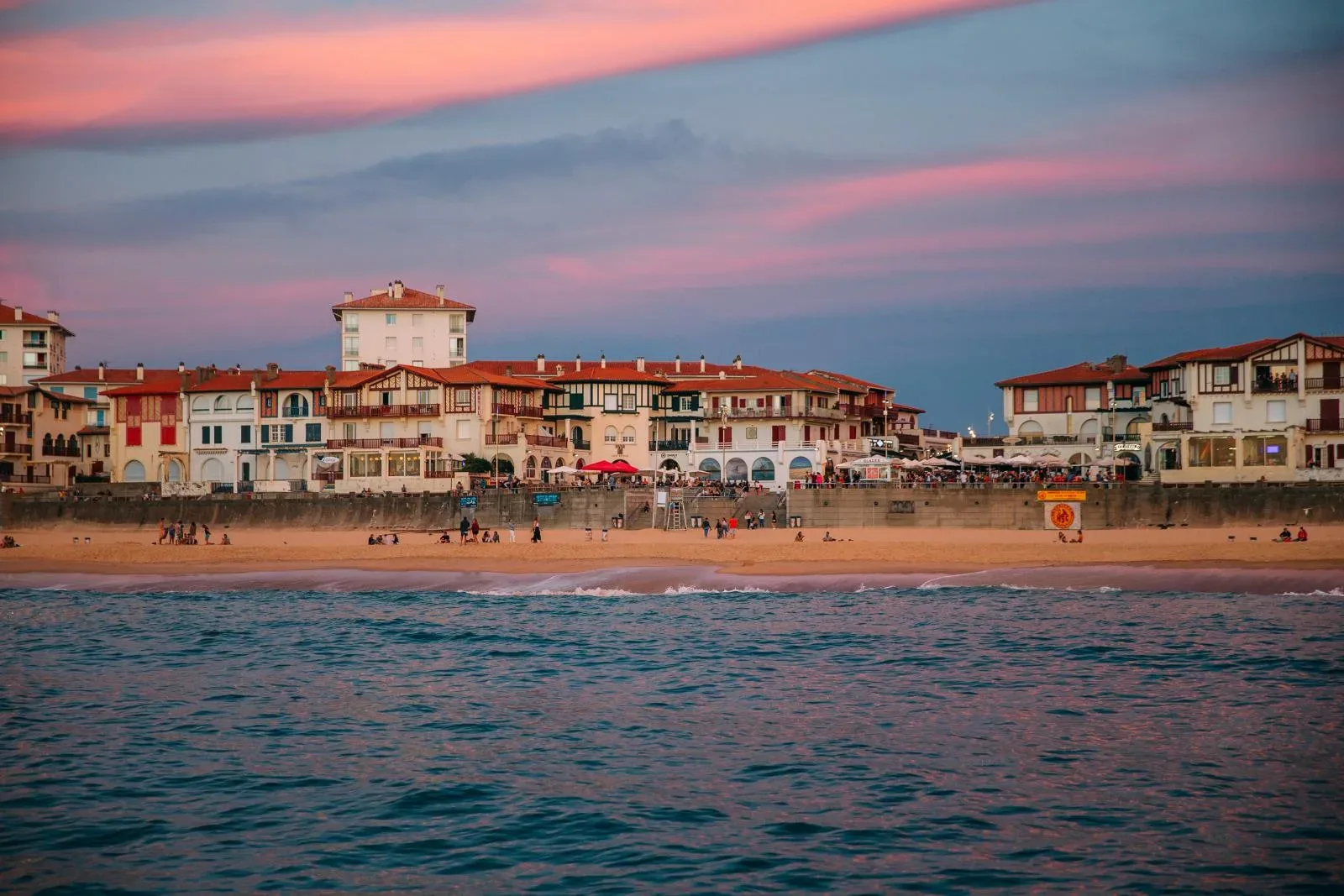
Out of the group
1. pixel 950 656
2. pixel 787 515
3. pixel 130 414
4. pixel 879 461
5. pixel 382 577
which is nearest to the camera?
pixel 950 656

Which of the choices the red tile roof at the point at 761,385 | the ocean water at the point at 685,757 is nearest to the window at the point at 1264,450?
the red tile roof at the point at 761,385

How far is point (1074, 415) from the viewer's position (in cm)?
7294

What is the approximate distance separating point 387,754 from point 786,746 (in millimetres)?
5293

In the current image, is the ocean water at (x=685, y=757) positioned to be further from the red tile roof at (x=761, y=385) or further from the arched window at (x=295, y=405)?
the arched window at (x=295, y=405)

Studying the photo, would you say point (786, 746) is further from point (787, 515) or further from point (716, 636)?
point (787, 515)

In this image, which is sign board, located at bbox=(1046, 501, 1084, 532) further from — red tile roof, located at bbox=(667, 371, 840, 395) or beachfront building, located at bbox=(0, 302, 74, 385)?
beachfront building, located at bbox=(0, 302, 74, 385)

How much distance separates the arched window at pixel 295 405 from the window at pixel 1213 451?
47948 mm

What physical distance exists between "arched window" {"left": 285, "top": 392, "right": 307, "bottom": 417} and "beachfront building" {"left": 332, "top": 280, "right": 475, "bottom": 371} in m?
8.55

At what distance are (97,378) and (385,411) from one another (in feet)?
103

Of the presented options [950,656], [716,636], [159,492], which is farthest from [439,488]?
[950,656]

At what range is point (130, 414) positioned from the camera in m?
78.1

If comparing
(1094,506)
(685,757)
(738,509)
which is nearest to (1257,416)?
(1094,506)

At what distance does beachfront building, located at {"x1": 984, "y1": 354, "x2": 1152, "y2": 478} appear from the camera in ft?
231

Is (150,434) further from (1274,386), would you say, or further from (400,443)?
(1274,386)
